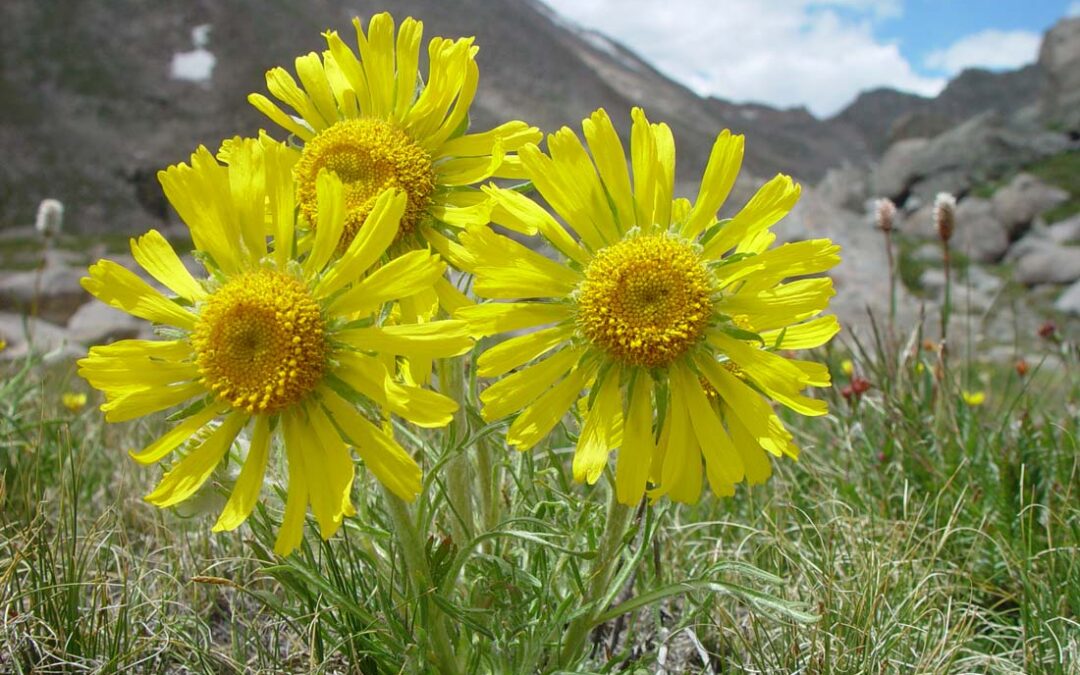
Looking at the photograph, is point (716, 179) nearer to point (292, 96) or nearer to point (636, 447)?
point (636, 447)

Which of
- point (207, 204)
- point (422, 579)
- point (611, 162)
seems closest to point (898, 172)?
point (611, 162)

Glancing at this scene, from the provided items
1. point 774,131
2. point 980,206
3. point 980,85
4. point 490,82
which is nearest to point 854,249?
point 980,206

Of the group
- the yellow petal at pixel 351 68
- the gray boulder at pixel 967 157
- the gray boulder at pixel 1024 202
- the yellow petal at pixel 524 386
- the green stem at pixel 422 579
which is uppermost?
the gray boulder at pixel 967 157

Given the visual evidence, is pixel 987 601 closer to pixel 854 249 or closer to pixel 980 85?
pixel 854 249

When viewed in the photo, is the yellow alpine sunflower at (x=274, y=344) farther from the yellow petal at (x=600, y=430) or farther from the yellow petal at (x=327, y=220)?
the yellow petal at (x=600, y=430)

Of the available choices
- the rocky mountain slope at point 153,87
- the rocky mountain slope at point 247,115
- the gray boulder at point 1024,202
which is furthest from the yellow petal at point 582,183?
the rocky mountain slope at point 153,87

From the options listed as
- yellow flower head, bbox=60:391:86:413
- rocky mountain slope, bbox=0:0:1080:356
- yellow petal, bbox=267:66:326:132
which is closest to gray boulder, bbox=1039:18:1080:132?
rocky mountain slope, bbox=0:0:1080:356

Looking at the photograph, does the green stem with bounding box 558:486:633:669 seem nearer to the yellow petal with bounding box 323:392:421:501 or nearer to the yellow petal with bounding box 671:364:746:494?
the yellow petal with bounding box 671:364:746:494
